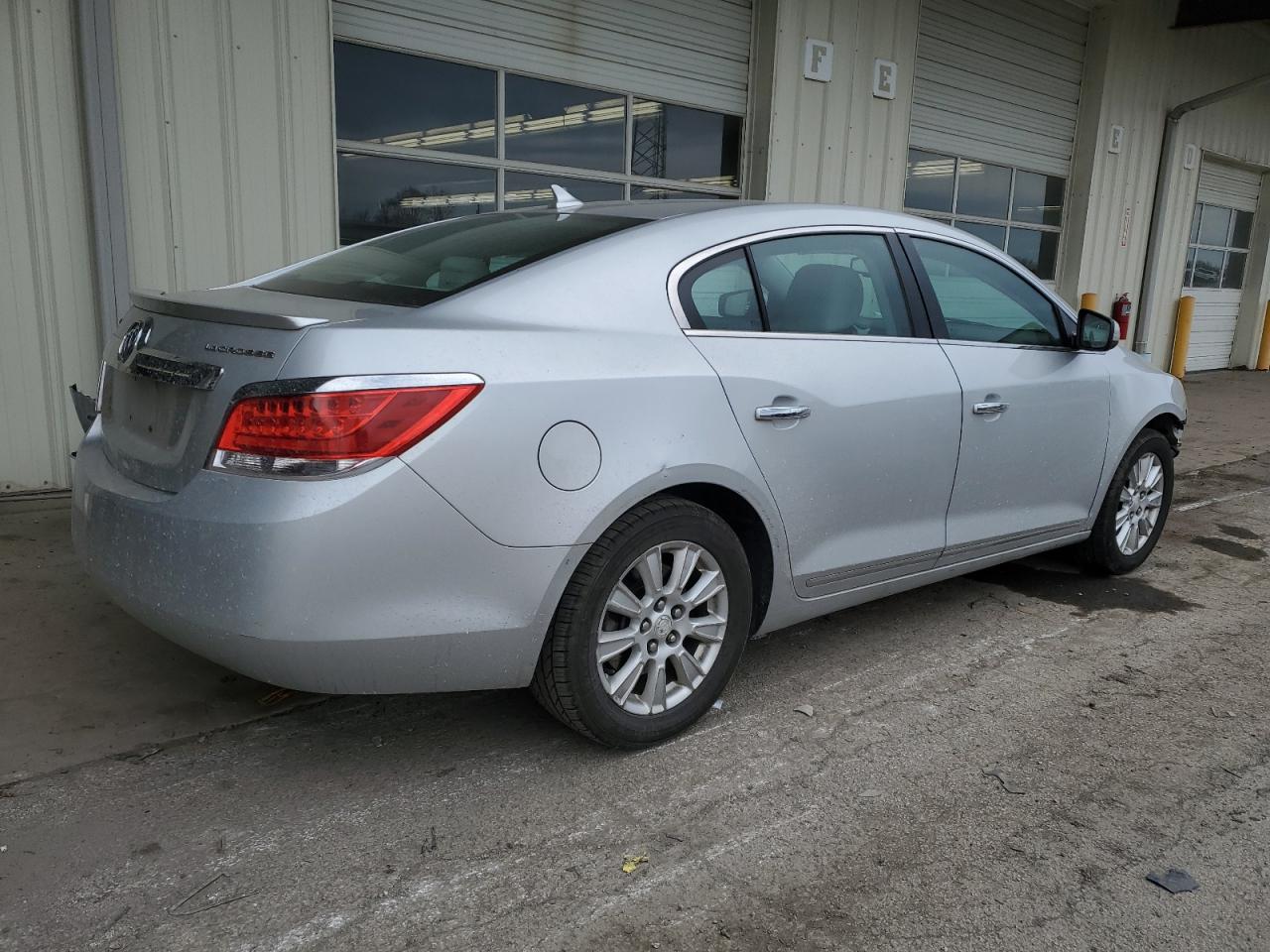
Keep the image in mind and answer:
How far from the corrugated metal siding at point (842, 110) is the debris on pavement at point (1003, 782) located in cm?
656

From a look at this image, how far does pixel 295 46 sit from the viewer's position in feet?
19.5

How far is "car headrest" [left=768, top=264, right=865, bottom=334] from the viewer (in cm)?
331

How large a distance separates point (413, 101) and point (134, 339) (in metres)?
4.32

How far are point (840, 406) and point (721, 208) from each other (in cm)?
75

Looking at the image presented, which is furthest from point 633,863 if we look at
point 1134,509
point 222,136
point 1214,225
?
point 1214,225

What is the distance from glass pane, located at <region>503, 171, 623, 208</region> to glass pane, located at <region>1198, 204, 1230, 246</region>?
11083 millimetres

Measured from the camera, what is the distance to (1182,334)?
14547mm

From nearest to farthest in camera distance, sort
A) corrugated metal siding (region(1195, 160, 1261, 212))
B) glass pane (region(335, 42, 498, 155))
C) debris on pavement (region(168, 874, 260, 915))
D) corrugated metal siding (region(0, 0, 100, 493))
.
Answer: debris on pavement (region(168, 874, 260, 915)) → corrugated metal siding (region(0, 0, 100, 493)) → glass pane (region(335, 42, 498, 155)) → corrugated metal siding (region(1195, 160, 1261, 212))

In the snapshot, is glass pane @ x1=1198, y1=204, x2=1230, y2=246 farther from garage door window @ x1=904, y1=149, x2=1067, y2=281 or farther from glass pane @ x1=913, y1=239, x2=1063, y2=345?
glass pane @ x1=913, y1=239, x2=1063, y2=345

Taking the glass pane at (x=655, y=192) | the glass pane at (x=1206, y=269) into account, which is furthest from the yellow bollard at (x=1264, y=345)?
the glass pane at (x=655, y=192)

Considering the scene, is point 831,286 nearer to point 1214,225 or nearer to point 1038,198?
point 1038,198

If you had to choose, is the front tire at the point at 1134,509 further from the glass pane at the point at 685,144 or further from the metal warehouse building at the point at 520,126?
the glass pane at the point at 685,144

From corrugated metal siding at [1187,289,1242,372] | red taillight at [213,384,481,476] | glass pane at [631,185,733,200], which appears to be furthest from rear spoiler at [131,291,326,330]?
corrugated metal siding at [1187,289,1242,372]

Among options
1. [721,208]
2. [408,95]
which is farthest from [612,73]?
[721,208]
